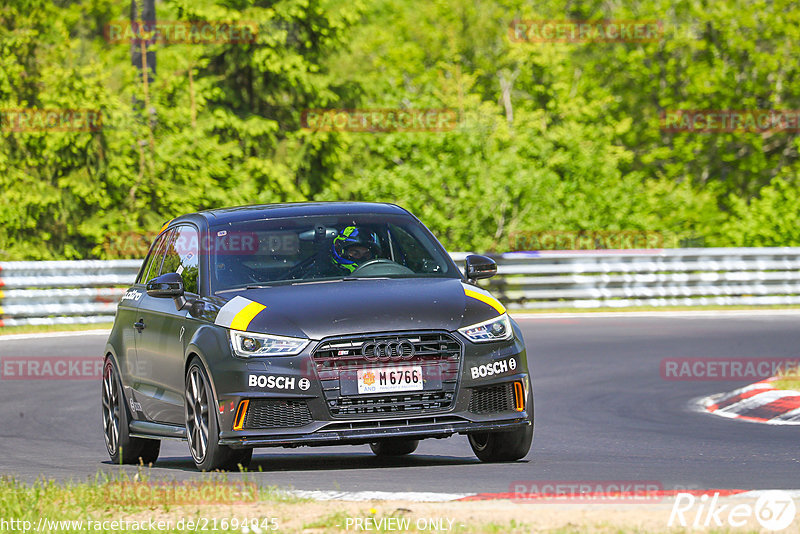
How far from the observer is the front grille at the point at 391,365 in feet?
28.0

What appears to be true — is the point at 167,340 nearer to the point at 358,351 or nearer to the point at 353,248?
the point at 353,248

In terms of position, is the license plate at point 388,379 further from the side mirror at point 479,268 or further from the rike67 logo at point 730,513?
the rike67 logo at point 730,513

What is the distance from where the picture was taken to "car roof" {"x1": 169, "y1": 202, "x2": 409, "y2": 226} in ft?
32.7

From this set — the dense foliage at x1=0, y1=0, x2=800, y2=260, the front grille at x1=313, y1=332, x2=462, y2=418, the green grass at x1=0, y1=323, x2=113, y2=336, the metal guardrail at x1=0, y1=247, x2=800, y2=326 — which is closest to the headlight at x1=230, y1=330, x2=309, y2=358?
the front grille at x1=313, y1=332, x2=462, y2=418

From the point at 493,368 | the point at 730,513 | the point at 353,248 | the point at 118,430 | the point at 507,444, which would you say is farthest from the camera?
the point at 118,430

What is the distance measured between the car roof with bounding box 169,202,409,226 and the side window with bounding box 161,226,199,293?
5.9 inches

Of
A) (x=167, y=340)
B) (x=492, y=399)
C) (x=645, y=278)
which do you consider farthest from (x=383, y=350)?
(x=645, y=278)

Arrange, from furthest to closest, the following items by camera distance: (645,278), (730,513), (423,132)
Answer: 1. (423,132)
2. (645,278)
3. (730,513)

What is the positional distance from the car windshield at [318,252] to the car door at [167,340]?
1.00 ft

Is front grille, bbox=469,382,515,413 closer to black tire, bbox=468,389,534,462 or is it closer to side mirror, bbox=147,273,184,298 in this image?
black tire, bbox=468,389,534,462

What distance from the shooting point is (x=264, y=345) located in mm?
8609

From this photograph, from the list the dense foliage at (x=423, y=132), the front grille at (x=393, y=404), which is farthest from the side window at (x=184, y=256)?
Answer: the dense foliage at (x=423, y=132)

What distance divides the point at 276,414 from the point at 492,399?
127 centimetres

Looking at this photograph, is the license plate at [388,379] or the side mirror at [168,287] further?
the side mirror at [168,287]
